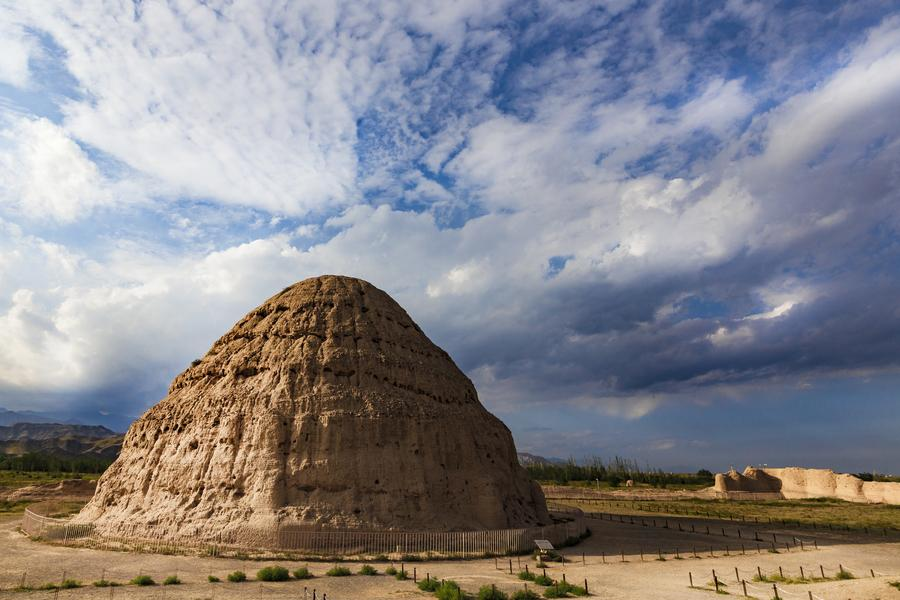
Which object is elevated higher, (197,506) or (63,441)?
(63,441)

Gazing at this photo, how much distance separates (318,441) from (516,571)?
1126 centimetres

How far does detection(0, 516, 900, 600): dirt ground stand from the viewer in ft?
63.6

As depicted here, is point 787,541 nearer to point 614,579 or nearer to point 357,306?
point 614,579

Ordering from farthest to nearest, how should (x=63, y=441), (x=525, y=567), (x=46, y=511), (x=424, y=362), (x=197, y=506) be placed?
(x=63, y=441)
(x=46, y=511)
(x=424, y=362)
(x=197, y=506)
(x=525, y=567)

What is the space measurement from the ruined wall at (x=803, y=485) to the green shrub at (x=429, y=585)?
7057cm

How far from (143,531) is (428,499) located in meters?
14.2

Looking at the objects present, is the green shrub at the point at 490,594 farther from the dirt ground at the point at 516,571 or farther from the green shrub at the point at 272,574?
the green shrub at the point at 272,574

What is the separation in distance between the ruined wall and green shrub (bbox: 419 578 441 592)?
2779 inches

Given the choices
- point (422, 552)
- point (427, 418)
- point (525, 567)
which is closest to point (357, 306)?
point (427, 418)

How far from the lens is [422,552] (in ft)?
85.8

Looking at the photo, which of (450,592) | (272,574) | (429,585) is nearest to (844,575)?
(450,592)

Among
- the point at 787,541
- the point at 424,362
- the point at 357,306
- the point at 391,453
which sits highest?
the point at 357,306

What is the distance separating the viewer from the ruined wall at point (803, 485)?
70875mm

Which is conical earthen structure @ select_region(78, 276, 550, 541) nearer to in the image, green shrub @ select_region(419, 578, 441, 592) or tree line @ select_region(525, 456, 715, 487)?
green shrub @ select_region(419, 578, 441, 592)
